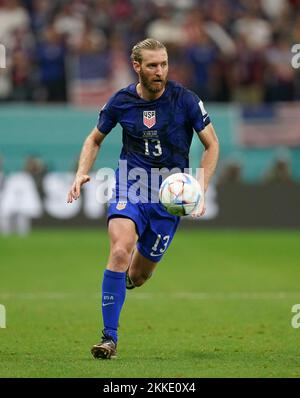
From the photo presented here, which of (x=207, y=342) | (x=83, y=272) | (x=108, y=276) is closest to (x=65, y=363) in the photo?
(x=108, y=276)

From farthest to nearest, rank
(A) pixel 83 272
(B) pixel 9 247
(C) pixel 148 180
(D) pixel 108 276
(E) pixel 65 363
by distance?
(B) pixel 9 247, (A) pixel 83 272, (C) pixel 148 180, (D) pixel 108 276, (E) pixel 65 363

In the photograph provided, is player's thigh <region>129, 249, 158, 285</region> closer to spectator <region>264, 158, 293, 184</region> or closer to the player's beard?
the player's beard

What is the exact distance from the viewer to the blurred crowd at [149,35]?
2334 centimetres

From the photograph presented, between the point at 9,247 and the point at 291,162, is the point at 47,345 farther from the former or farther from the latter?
the point at 291,162

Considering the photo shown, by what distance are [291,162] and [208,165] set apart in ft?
49.3

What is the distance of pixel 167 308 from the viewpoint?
40.8 ft

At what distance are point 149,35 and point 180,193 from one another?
1613 centimetres

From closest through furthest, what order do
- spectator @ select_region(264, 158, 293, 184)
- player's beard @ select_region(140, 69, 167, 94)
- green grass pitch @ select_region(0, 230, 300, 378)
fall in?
green grass pitch @ select_region(0, 230, 300, 378)
player's beard @ select_region(140, 69, 167, 94)
spectator @ select_region(264, 158, 293, 184)

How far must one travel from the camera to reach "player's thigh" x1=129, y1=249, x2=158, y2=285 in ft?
32.5

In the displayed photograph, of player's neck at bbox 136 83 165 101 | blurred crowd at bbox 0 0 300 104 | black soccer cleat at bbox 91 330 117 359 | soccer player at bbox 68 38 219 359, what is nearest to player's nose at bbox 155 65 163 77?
soccer player at bbox 68 38 219 359

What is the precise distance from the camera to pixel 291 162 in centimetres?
2386

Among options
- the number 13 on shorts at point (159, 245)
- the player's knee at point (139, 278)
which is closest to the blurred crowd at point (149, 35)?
the player's knee at point (139, 278)

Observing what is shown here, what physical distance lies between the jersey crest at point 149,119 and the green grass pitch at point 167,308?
6.57 feet

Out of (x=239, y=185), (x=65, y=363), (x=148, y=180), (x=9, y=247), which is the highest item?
(x=239, y=185)
